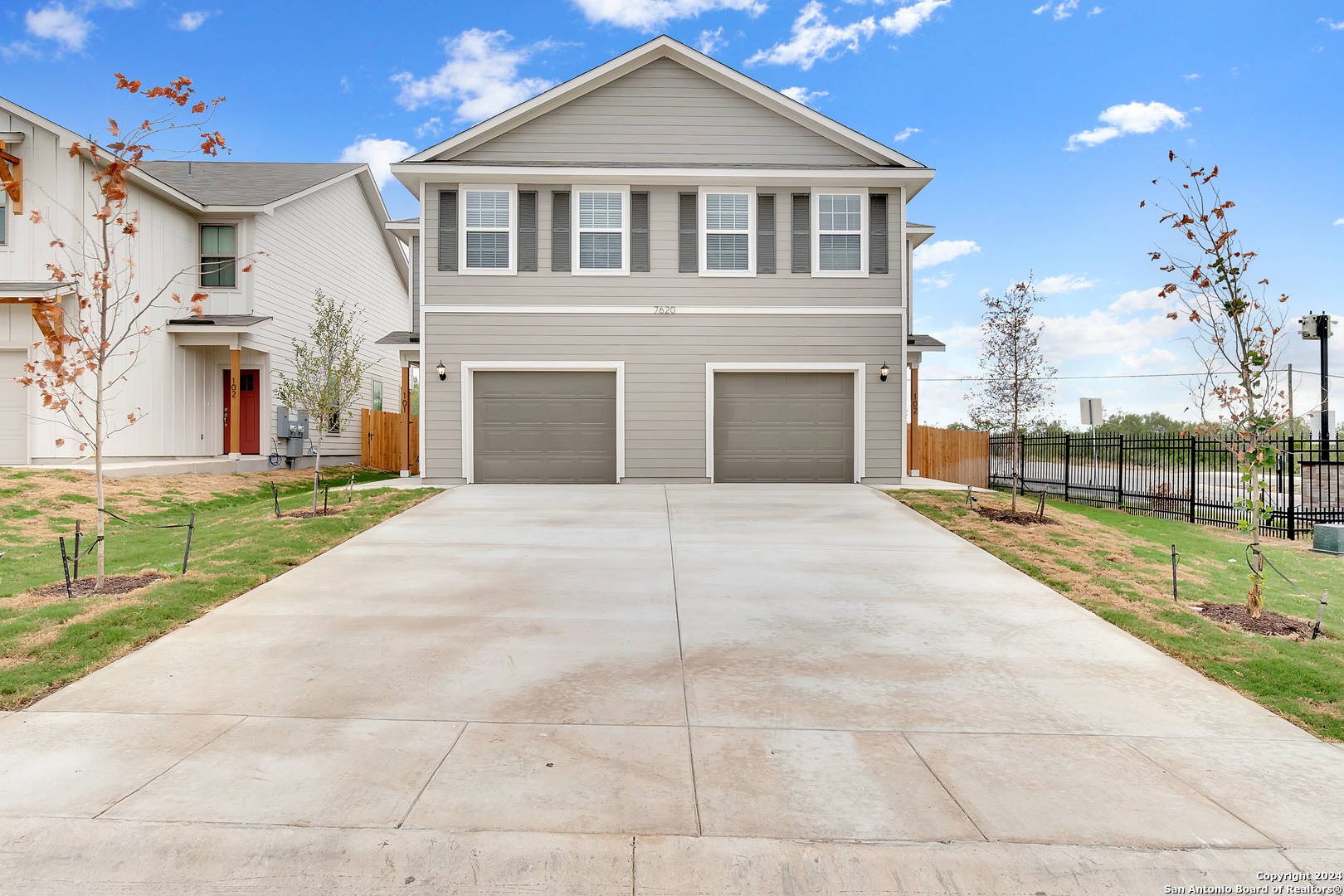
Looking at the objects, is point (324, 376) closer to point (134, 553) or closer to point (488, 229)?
point (488, 229)

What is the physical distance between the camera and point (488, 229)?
47.9 ft

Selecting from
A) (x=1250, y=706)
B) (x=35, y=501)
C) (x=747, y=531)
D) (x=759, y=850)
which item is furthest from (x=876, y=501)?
(x=35, y=501)

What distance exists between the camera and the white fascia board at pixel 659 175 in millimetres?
14336

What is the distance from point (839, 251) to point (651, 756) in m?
12.8

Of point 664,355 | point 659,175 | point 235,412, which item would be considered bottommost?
point 235,412

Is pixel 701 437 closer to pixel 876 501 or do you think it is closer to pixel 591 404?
pixel 591 404

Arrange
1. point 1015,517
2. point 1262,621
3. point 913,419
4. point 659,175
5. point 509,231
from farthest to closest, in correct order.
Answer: point 913,419
point 509,231
point 659,175
point 1015,517
point 1262,621

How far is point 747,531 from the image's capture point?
9906 millimetres

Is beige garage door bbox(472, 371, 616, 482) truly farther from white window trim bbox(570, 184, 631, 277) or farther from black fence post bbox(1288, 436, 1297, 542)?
black fence post bbox(1288, 436, 1297, 542)

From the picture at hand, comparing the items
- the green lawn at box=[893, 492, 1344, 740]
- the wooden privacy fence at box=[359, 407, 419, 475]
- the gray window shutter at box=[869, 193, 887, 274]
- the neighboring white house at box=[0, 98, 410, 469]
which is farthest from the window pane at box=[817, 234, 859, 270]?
the wooden privacy fence at box=[359, 407, 419, 475]

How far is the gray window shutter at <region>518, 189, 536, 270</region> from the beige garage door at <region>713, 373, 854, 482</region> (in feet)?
14.2

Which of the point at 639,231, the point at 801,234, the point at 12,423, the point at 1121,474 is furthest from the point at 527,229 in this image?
the point at 1121,474

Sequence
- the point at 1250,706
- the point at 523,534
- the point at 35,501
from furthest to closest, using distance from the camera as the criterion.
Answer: the point at 35,501 < the point at 523,534 < the point at 1250,706

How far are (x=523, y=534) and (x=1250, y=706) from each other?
746cm
